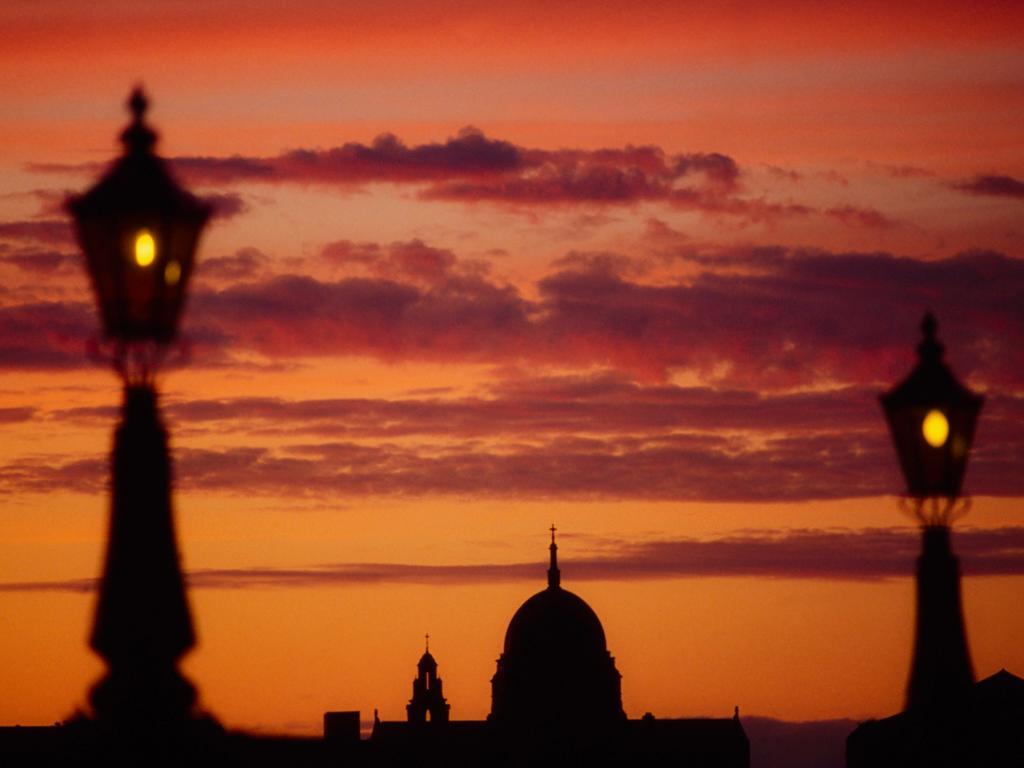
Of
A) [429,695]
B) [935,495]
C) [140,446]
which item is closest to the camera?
[140,446]

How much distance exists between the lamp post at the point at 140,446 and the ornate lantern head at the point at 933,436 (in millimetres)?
5246

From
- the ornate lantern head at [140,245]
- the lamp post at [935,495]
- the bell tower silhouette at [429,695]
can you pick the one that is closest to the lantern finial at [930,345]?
the lamp post at [935,495]

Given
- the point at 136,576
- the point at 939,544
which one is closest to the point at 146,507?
the point at 136,576

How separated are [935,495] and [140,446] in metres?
5.56

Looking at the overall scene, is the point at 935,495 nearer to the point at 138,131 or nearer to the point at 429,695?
the point at 138,131

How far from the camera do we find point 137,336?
44.9 ft

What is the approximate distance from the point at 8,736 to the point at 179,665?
99059 millimetres

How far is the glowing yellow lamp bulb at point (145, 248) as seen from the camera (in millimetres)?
13547

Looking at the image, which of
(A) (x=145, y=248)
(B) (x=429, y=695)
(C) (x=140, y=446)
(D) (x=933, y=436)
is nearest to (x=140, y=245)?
(A) (x=145, y=248)

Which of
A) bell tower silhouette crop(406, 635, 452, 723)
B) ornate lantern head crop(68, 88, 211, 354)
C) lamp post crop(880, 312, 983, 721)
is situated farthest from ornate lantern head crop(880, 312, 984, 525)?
bell tower silhouette crop(406, 635, 452, 723)

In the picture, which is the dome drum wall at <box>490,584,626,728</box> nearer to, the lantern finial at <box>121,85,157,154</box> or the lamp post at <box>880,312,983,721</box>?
the lamp post at <box>880,312,983,721</box>

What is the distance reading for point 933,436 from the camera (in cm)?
1652

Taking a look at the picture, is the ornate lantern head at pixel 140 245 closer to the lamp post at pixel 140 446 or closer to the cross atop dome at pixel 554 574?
the lamp post at pixel 140 446

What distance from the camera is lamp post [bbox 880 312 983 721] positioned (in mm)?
16109
